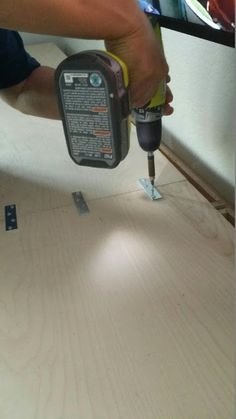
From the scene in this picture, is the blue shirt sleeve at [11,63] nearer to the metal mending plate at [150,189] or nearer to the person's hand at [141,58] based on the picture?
the metal mending plate at [150,189]

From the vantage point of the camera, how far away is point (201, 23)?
524 mm

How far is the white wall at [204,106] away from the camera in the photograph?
73 centimetres

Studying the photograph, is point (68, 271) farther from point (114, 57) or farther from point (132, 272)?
point (114, 57)

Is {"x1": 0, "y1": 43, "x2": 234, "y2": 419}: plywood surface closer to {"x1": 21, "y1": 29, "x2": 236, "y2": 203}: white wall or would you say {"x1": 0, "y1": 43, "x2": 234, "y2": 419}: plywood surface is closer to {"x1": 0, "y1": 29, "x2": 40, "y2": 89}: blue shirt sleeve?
{"x1": 21, "y1": 29, "x2": 236, "y2": 203}: white wall

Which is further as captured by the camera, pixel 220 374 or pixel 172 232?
pixel 172 232

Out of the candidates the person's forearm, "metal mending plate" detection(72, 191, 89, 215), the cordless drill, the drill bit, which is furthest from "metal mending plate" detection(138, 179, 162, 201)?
the person's forearm

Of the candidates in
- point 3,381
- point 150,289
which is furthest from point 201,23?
point 3,381

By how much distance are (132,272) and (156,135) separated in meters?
0.25

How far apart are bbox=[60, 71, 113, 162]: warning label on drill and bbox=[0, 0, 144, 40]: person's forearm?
0.16ft

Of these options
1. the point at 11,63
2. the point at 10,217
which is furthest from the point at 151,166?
the point at 11,63

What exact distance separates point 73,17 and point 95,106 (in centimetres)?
10

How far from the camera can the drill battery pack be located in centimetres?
47

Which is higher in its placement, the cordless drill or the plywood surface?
the cordless drill

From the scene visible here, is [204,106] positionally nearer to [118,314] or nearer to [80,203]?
[80,203]
